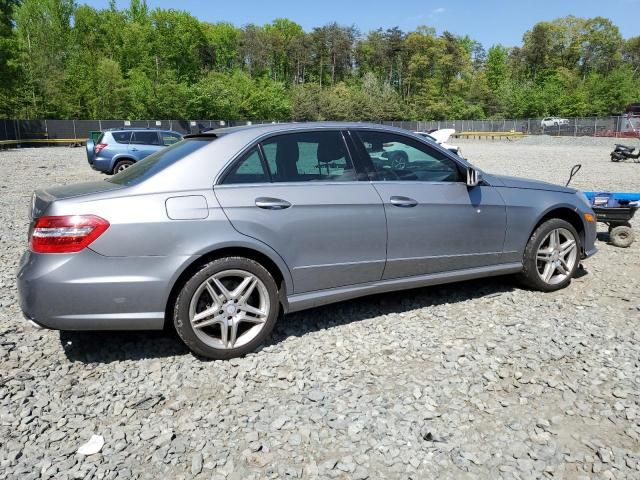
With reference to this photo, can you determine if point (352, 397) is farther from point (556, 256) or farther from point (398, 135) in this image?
point (556, 256)

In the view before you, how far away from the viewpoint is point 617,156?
22.6 metres

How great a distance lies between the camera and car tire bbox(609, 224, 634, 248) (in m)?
7.00

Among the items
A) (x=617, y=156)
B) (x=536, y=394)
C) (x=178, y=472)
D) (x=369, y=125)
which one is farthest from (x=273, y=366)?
(x=617, y=156)

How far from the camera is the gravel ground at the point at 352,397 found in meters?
2.67

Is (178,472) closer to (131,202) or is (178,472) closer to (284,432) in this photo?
(284,432)

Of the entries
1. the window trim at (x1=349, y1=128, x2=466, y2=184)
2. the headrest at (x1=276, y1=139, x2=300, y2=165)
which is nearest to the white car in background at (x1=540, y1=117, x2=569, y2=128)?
the window trim at (x1=349, y1=128, x2=466, y2=184)

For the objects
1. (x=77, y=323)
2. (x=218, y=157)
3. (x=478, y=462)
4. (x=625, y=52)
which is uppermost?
(x=625, y=52)

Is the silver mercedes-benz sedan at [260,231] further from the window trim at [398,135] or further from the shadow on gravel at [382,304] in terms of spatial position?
the shadow on gravel at [382,304]

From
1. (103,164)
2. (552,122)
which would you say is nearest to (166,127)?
(103,164)

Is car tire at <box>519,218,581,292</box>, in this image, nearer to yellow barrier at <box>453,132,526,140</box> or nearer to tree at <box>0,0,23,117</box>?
tree at <box>0,0,23,117</box>

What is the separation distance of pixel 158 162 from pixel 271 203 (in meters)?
0.94

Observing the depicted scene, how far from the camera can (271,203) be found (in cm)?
373

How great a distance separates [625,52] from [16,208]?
12714cm

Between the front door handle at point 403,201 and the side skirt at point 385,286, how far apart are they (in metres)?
0.63
